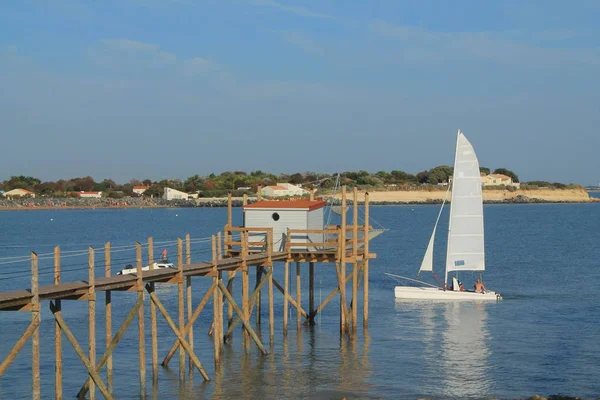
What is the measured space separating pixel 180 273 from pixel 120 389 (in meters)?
4.10

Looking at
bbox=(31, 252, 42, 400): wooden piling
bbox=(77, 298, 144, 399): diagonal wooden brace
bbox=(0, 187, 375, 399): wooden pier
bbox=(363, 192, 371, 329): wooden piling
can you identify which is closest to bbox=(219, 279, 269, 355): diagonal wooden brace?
bbox=(0, 187, 375, 399): wooden pier

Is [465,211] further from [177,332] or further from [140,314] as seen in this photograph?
[140,314]

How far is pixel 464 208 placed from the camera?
5197cm

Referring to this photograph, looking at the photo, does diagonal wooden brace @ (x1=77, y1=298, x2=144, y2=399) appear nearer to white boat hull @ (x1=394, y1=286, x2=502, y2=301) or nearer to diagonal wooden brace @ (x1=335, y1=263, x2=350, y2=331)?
diagonal wooden brace @ (x1=335, y1=263, x2=350, y2=331)

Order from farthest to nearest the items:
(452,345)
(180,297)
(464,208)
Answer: (464,208) < (452,345) < (180,297)

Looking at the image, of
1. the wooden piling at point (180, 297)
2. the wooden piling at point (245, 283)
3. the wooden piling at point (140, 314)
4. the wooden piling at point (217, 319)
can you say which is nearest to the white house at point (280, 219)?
the wooden piling at point (245, 283)

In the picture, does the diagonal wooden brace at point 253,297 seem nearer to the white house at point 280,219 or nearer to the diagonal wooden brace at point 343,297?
the white house at point 280,219

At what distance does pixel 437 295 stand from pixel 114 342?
2718cm

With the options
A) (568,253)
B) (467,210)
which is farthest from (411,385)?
(568,253)

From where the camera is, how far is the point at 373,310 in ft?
147

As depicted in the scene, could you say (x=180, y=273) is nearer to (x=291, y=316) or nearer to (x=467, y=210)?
(x=291, y=316)

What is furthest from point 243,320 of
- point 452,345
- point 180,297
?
point 452,345

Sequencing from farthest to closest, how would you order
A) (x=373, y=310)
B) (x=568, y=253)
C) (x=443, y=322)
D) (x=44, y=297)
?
(x=568, y=253), (x=373, y=310), (x=443, y=322), (x=44, y=297)

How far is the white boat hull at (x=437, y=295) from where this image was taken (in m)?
48.4
